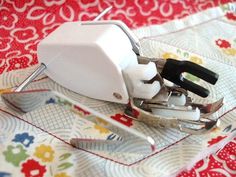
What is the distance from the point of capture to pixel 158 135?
422 millimetres

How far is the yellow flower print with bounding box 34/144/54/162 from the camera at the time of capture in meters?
0.39

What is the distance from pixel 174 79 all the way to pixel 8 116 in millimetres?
207

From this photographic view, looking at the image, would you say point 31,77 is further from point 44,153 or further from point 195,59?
point 195,59

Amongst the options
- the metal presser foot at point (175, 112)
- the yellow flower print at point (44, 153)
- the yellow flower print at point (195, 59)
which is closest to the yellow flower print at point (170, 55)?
the yellow flower print at point (195, 59)

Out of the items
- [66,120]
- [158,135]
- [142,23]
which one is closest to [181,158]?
[158,135]

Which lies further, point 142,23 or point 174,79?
point 142,23

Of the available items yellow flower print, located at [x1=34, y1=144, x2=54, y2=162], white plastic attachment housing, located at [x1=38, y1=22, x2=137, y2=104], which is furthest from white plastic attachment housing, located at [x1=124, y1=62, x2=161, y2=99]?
yellow flower print, located at [x1=34, y1=144, x2=54, y2=162]

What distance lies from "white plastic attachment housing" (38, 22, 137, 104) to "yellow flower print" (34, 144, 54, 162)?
3.8 inches

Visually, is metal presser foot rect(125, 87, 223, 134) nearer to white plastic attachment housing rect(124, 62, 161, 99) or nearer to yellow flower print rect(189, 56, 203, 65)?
white plastic attachment housing rect(124, 62, 161, 99)

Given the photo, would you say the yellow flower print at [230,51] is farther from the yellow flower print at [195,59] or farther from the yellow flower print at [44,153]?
the yellow flower print at [44,153]

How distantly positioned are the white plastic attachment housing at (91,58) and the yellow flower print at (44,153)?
0.32 ft

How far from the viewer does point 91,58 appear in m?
0.42

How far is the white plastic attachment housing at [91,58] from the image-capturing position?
42 cm

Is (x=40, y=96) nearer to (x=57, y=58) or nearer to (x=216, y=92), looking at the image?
(x=57, y=58)
